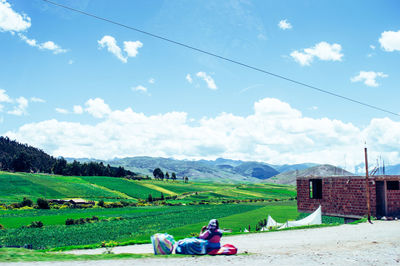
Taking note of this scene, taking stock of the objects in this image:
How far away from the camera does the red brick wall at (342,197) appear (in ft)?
137

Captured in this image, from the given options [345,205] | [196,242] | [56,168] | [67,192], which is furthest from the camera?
[56,168]

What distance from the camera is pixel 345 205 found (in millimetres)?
44250

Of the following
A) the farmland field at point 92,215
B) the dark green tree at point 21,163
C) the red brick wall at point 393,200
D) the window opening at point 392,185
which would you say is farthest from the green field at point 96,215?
the dark green tree at point 21,163

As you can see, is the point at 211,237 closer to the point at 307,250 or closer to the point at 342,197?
the point at 307,250

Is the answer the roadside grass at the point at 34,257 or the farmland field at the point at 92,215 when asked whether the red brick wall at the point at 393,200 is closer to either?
the farmland field at the point at 92,215

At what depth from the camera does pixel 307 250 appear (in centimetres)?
1989

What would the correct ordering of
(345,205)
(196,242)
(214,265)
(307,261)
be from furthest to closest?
(345,205) < (196,242) < (307,261) < (214,265)

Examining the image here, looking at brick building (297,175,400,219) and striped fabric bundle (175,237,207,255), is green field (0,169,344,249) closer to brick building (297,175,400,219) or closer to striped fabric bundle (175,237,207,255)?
brick building (297,175,400,219)

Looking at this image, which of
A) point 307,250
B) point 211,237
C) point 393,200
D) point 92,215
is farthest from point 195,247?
point 92,215

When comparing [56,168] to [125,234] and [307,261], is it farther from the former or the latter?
[307,261]

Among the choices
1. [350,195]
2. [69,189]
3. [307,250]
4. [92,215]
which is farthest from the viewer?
[69,189]

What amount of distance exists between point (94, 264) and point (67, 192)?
10241cm

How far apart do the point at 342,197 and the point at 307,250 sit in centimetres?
2814

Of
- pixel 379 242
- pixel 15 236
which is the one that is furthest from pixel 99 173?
pixel 379 242
